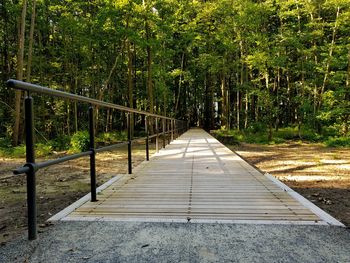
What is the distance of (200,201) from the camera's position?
3.79 metres

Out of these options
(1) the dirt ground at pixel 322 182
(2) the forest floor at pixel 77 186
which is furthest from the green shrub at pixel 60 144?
(1) the dirt ground at pixel 322 182

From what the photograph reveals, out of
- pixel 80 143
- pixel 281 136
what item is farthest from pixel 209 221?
pixel 281 136

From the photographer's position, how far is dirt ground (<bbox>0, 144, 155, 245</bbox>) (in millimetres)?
4418

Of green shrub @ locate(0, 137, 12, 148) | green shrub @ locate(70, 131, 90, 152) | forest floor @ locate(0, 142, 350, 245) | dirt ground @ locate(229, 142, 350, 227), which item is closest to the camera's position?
forest floor @ locate(0, 142, 350, 245)

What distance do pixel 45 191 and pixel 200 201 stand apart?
13.9ft

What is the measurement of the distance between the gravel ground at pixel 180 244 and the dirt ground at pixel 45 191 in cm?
46

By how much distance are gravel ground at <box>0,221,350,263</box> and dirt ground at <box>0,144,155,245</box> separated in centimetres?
46

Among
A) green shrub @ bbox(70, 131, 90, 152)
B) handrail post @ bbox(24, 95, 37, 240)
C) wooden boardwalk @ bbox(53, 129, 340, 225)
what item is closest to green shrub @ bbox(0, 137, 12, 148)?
green shrub @ bbox(70, 131, 90, 152)

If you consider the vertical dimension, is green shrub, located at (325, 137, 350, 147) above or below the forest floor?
above

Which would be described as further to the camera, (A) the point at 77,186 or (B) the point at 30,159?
(A) the point at 77,186

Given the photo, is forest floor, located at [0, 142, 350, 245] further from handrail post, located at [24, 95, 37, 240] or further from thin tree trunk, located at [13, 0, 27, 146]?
thin tree trunk, located at [13, 0, 27, 146]

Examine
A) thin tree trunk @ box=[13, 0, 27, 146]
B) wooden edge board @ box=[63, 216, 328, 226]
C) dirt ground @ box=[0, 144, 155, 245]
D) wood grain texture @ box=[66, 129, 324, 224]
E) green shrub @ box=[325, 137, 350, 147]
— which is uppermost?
thin tree trunk @ box=[13, 0, 27, 146]

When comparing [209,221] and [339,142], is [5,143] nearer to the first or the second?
[209,221]

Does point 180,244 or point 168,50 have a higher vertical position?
point 168,50
